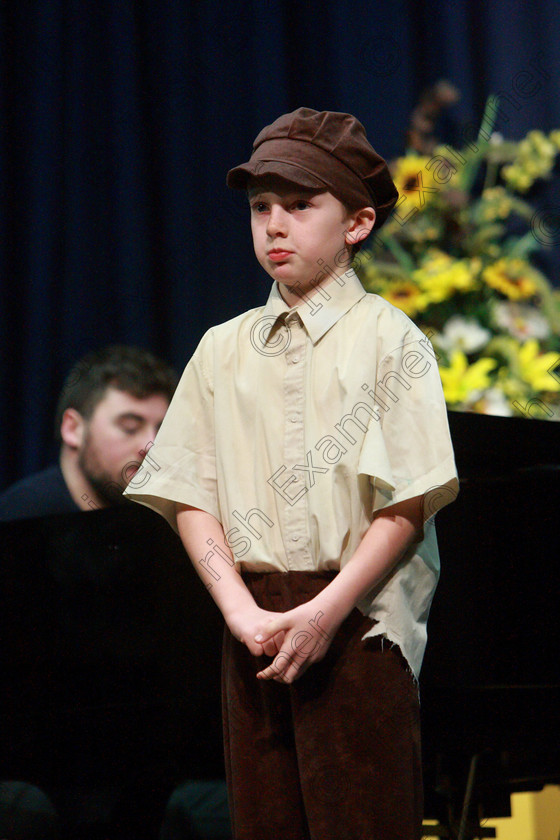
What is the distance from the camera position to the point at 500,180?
2.60 meters

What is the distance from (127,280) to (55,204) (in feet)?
0.90

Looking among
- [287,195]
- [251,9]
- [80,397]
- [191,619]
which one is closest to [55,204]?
[80,397]

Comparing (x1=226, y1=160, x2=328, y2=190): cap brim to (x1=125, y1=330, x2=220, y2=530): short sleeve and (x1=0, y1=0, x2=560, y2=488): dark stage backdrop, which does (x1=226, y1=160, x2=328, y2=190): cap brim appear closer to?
(x1=125, y1=330, x2=220, y2=530): short sleeve

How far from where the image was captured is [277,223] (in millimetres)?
1242

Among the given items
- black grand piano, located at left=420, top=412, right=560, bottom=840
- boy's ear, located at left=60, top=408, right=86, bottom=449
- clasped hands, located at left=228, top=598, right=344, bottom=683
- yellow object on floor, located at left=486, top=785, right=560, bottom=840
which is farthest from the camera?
boy's ear, located at left=60, top=408, right=86, bottom=449

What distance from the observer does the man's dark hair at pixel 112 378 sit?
96.1 inches

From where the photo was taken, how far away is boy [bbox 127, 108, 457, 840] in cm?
116

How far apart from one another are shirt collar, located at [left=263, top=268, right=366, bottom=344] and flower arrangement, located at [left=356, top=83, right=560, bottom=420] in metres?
1.14

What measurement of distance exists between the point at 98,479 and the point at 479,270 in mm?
1118

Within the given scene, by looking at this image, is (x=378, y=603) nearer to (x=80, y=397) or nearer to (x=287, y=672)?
(x=287, y=672)

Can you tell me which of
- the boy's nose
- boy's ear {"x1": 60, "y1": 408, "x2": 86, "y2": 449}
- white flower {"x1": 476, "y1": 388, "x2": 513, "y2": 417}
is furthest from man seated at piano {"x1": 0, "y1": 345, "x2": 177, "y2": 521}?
the boy's nose

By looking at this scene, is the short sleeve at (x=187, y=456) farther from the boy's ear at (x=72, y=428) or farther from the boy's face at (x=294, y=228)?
the boy's ear at (x=72, y=428)

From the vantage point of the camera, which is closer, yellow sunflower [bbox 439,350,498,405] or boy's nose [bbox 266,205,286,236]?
boy's nose [bbox 266,205,286,236]

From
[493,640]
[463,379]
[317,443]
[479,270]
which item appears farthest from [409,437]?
[479,270]
